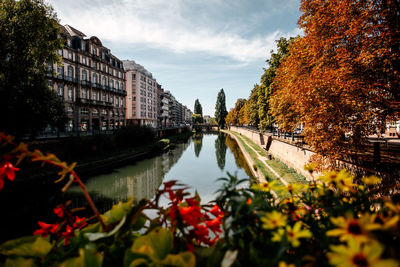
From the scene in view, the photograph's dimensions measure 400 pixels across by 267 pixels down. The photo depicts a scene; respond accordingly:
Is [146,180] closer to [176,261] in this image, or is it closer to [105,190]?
[105,190]

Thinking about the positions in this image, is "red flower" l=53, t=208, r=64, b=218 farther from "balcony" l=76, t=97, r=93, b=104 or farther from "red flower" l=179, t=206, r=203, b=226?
"balcony" l=76, t=97, r=93, b=104

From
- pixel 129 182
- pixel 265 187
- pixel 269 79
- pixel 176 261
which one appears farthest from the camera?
pixel 269 79

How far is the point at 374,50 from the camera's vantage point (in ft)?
18.4

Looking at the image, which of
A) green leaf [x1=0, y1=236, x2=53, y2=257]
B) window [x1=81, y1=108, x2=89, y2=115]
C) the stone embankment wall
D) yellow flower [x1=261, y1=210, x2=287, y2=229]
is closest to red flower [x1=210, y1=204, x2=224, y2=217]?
yellow flower [x1=261, y1=210, x2=287, y2=229]

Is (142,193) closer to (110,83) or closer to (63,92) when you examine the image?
(63,92)

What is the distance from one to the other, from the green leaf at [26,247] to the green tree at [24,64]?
16.8 m

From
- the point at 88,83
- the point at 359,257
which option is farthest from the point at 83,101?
the point at 359,257

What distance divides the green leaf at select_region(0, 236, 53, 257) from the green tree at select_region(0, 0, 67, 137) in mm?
16848

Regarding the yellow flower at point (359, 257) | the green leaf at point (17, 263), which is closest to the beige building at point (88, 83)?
the green leaf at point (17, 263)

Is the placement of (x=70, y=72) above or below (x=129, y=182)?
above

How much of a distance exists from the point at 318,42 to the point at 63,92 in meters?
36.1

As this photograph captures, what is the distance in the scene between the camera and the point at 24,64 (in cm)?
1362

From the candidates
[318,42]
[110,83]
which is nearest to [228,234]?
[318,42]

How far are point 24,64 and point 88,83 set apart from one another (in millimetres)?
23837
